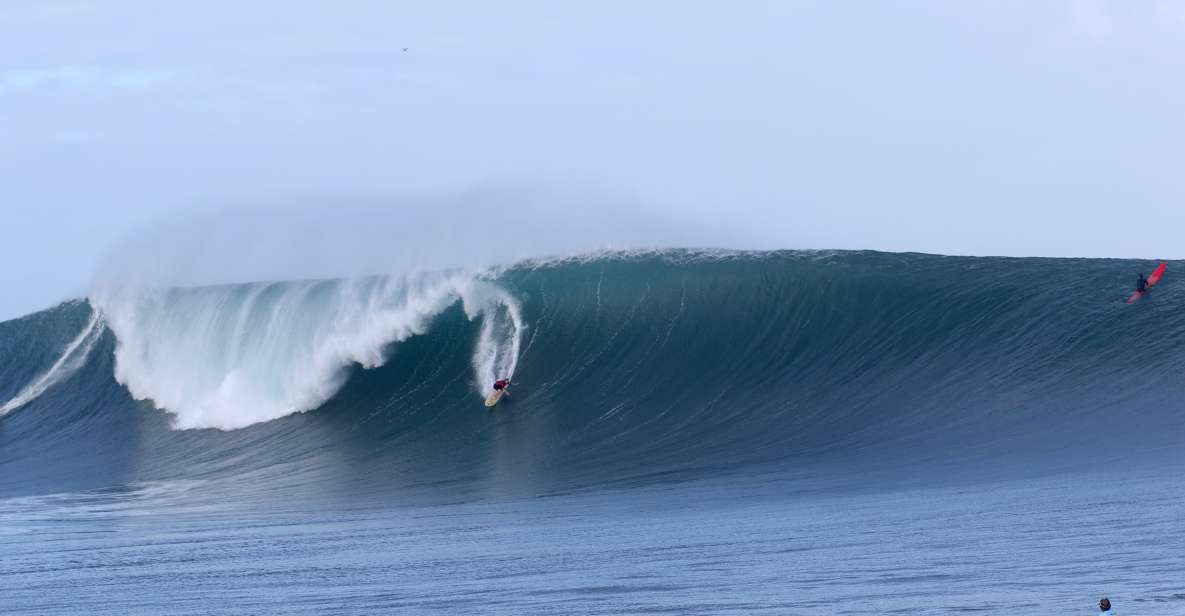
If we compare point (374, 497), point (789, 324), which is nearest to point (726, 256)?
point (789, 324)

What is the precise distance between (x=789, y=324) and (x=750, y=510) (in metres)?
8.54

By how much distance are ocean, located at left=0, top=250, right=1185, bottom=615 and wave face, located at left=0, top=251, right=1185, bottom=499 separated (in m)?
0.06

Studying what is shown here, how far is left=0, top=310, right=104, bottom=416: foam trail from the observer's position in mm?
26594

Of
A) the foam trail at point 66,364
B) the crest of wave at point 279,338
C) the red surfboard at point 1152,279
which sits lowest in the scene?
the foam trail at point 66,364

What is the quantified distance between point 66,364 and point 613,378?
11905 mm

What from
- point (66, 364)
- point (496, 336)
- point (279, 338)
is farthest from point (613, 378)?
Result: point (66, 364)

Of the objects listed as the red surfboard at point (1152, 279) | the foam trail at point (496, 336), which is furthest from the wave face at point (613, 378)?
the red surfboard at point (1152, 279)

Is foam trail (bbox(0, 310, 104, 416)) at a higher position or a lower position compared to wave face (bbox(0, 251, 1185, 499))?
lower

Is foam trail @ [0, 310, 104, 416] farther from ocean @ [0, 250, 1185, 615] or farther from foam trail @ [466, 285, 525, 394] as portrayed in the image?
foam trail @ [466, 285, 525, 394]

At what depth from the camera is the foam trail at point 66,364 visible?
26.6 m

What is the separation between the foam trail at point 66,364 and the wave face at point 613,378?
0.07 m

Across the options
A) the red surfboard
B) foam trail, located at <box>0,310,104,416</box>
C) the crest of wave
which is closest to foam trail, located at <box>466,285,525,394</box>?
the crest of wave

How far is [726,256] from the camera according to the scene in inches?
981

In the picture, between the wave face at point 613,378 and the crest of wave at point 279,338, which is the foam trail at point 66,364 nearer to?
the wave face at point 613,378
